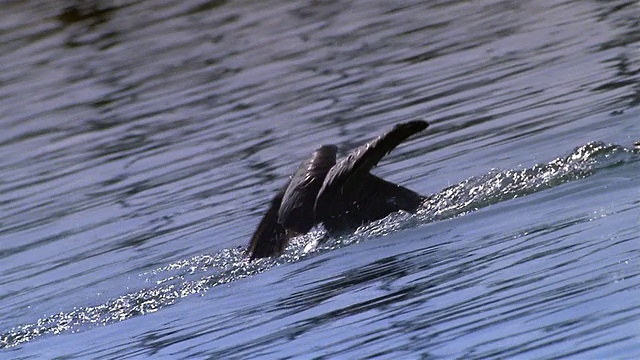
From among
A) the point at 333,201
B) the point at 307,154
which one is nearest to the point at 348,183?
the point at 333,201

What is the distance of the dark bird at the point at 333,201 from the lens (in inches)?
339

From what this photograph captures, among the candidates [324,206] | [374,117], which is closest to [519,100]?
[374,117]

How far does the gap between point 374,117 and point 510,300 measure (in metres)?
5.91

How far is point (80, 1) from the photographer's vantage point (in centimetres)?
2228

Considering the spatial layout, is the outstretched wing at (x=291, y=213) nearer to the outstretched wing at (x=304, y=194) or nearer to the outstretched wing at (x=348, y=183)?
the outstretched wing at (x=304, y=194)

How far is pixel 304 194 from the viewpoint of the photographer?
8.87 meters

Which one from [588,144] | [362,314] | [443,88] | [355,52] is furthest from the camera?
[355,52]

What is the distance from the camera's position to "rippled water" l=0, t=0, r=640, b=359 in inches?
272

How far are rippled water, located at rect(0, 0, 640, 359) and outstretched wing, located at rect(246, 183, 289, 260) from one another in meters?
0.09

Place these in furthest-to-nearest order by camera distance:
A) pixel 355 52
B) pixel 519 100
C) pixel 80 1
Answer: pixel 80 1 < pixel 355 52 < pixel 519 100

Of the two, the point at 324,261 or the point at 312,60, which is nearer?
the point at 324,261

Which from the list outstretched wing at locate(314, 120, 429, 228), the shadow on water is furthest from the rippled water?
outstretched wing at locate(314, 120, 429, 228)

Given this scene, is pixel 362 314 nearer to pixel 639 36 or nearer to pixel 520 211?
pixel 520 211

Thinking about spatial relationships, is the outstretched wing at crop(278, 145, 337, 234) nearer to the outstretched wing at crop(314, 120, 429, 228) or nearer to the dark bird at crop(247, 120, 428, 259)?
the dark bird at crop(247, 120, 428, 259)
